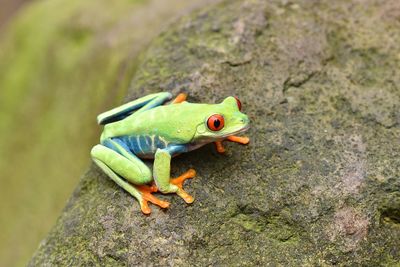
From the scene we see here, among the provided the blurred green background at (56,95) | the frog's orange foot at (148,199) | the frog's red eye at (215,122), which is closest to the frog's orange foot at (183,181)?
the frog's orange foot at (148,199)

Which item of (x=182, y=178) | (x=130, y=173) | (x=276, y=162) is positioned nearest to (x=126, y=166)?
(x=130, y=173)

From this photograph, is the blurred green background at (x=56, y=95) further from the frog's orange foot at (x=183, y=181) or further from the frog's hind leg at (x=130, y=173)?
the frog's orange foot at (x=183, y=181)

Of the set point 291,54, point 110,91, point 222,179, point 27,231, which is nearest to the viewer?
point 222,179

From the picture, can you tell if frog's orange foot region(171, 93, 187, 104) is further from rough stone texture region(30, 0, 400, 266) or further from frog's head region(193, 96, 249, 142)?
frog's head region(193, 96, 249, 142)

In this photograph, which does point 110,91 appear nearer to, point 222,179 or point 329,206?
point 222,179

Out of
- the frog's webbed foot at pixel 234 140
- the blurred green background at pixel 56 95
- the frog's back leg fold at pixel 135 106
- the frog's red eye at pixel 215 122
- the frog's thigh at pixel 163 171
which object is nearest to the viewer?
the frog's red eye at pixel 215 122

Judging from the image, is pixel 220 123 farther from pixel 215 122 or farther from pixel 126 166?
pixel 126 166

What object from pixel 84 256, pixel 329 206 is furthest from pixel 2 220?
pixel 329 206
